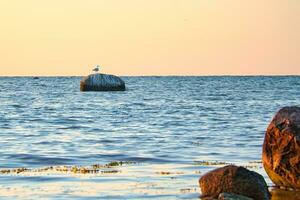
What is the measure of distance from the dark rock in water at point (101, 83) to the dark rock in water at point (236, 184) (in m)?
75.7

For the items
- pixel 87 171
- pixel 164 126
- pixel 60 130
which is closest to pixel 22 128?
pixel 60 130

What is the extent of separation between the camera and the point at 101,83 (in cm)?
9269

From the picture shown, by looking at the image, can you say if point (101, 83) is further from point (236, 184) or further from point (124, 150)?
point (236, 184)

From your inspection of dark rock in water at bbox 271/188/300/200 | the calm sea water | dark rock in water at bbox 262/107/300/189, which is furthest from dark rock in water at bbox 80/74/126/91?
dark rock in water at bbox 271/188/300/200

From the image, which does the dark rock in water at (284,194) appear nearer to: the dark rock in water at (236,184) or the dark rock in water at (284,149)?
the dark rock in water at (284,149)

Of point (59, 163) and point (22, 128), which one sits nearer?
point (59, 163)

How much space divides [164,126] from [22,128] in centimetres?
779

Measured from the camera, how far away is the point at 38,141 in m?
31.1

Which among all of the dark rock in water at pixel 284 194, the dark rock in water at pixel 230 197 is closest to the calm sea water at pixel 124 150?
the dark rock in water at pixel 230 197

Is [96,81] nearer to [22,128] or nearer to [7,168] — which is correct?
[22,128]

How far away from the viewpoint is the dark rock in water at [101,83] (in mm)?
92750

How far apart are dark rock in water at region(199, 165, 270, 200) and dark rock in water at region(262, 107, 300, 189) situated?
4.68 feet

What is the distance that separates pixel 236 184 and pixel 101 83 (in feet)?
251

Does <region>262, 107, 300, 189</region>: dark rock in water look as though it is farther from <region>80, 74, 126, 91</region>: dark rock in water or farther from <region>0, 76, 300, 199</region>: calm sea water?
<region>80, 74, 126, 91</region>: dark rock in water
